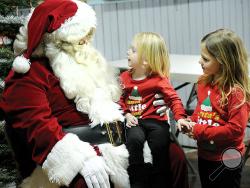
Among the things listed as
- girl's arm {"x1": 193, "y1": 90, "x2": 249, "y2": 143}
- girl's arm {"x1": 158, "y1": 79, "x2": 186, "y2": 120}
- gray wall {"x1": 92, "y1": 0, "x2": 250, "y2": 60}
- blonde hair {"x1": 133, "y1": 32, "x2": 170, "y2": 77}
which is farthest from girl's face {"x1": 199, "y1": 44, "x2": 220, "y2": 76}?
gray wall {"x1": 92, "y1": 0, "x2": 250, "y2": 60}

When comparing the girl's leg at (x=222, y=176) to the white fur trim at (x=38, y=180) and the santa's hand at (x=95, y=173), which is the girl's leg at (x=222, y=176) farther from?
the white fur trim at (x=38, y=180)

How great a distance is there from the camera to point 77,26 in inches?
99.3

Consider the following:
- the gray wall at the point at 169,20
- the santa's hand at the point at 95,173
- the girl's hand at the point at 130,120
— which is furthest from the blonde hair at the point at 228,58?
the gray wall at the point at 169,20

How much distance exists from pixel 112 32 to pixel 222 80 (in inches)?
81.4

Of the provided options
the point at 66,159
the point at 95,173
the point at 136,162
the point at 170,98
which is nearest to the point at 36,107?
the point at 66,159

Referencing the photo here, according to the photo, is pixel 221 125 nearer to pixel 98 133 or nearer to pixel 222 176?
pixel 222 176

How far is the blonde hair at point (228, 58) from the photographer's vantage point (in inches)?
100

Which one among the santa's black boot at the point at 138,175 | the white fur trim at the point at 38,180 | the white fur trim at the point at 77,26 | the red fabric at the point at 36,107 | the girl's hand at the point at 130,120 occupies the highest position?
the white fur trim at the point at 77,26

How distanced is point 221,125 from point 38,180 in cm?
95

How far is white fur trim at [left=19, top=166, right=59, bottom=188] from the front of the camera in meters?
2.52

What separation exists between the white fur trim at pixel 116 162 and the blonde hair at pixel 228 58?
0.60 meters

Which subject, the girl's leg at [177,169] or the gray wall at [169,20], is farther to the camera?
the gray wall at [169,20]

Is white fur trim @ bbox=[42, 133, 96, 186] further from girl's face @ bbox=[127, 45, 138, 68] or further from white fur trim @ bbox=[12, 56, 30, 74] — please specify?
girl's face @ bbox=[127, 45, 138, 68]

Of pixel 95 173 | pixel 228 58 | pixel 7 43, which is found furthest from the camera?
pixel 7 43
